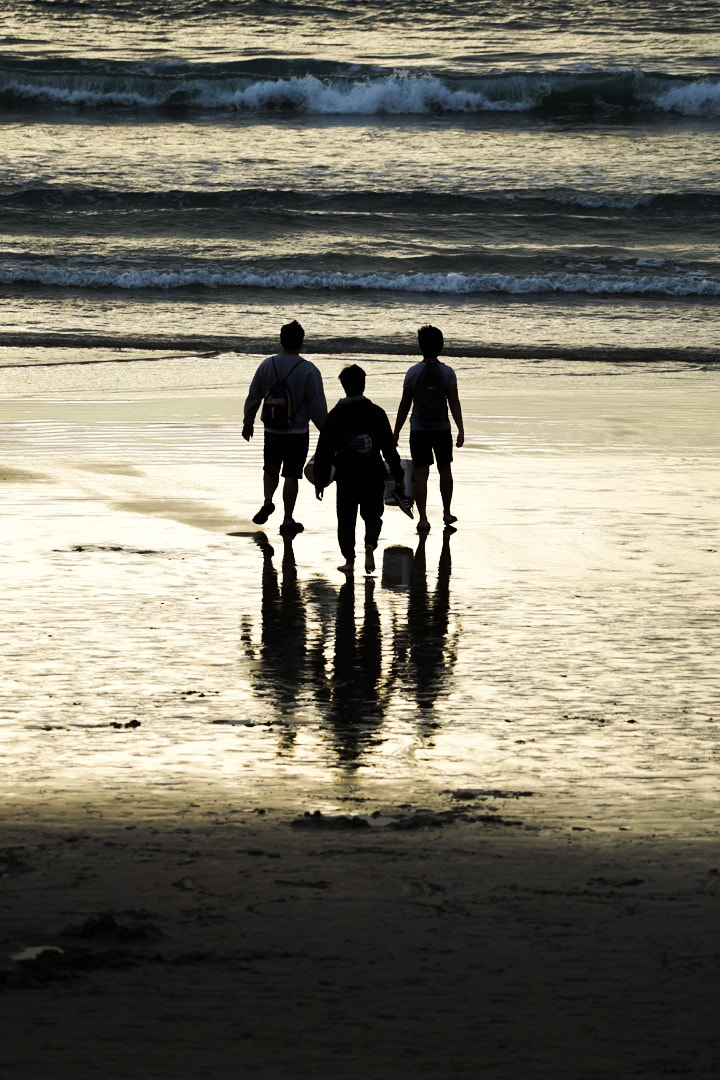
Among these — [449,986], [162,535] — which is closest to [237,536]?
[162,535]

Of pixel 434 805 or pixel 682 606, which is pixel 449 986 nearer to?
pixel 434 805

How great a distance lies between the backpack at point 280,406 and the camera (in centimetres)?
1010

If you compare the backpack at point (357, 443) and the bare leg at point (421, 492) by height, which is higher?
the backpack at point (357, 443)

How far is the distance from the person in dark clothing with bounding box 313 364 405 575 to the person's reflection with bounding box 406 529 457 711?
1.39 ft

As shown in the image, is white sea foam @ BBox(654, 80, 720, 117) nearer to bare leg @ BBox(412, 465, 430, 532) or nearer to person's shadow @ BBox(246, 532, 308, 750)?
bare leg @ BBox(412, 465, 430, 532)

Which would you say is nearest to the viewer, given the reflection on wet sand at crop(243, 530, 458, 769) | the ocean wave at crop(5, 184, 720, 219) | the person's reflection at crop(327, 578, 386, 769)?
the person's reflection at crop(327, 578, 386, 769)

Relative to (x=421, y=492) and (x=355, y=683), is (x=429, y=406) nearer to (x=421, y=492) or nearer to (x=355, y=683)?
(x=421, y=492)

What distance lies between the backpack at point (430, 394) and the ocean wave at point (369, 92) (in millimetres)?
29294

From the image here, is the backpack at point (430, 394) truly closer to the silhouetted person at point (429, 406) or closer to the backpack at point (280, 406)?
the silhouetted person at point (429, 406)

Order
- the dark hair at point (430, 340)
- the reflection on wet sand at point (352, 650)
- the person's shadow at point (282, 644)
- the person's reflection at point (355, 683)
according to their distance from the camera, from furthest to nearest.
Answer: the dark hair at point (430, 340) → the person's shadow at point (282, 644) → the reflection on wet sand at point (352, 650) → the person's reflection at point (355, 683)

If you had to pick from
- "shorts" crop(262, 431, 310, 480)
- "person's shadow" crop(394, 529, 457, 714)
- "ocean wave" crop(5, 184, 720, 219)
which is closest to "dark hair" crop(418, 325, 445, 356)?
"shorts" crop(262, 431, 310, 480)

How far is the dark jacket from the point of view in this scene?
9.20 metres

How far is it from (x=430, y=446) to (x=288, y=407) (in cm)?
99

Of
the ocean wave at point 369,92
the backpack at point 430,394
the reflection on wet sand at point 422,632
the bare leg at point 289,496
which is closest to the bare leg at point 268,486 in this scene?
the bare leg at point 289,496
